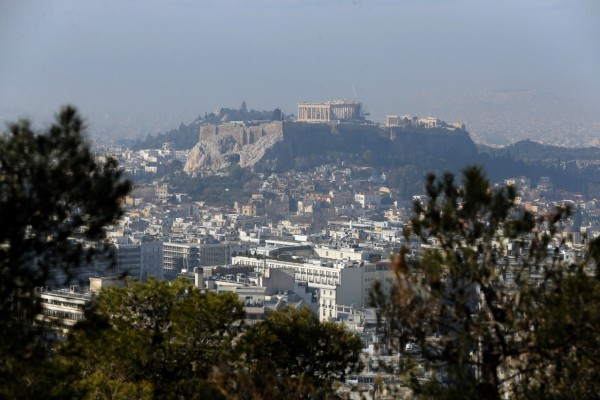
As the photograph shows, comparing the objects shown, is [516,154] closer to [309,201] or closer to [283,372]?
[309,201]

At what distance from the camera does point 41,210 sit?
8.81 m

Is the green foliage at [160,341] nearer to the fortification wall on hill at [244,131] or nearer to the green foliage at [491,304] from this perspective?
the green foliage at [491,304]

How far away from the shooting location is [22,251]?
28.7 ft

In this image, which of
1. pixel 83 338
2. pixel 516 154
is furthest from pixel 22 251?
pixel 516 154

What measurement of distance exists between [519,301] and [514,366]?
37 cm

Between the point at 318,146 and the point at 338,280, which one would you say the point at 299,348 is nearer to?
the point at 338,280

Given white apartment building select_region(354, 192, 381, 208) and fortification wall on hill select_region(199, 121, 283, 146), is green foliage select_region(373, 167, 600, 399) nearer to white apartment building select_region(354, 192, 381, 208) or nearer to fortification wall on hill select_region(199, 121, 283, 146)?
white apartment building select_region(354, 192, 381, 208)

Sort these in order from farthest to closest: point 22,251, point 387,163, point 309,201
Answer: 1. point 387,163
2. point 309,201
3. point 22,251

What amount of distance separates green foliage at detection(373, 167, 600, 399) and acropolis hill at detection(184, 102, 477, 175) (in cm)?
10156

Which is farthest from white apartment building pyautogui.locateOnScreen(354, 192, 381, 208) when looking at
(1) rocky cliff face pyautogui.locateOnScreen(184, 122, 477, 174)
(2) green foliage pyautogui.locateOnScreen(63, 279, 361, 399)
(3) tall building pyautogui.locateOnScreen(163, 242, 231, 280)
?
(2) green foliage pyautogui.locateOnScreen(63, 279, 361, 399)

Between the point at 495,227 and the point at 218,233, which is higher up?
the point at 495,227

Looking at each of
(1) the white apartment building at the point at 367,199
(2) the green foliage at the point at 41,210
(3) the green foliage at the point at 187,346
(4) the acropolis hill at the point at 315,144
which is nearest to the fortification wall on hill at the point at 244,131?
(4) the acropolis hill at the point at 315,144

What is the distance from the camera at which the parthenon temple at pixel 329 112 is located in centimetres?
12825

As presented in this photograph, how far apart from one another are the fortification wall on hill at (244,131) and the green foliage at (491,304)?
107m
